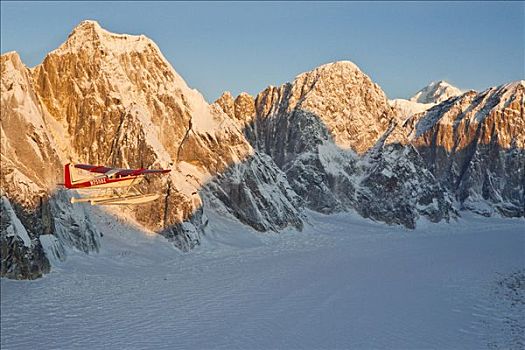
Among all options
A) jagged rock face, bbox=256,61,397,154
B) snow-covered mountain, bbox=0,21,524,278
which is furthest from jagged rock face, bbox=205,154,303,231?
jagged rock face, bbox=256,61,397,154

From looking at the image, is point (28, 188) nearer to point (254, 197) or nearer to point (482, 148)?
point (254, 197)

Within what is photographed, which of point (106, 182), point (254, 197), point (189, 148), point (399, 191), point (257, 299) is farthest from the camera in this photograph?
point (399, 191)

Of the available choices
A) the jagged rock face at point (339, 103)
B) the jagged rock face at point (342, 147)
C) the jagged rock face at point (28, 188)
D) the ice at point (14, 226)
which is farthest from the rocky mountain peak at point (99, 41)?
the jagged rock face at point (339, 103)

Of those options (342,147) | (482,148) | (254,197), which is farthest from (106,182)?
(482,148)

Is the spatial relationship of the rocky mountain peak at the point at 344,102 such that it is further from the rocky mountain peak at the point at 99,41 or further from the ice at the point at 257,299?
the ice at the point at 257,299

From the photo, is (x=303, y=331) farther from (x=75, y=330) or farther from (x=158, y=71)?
(x=158, y=71)
